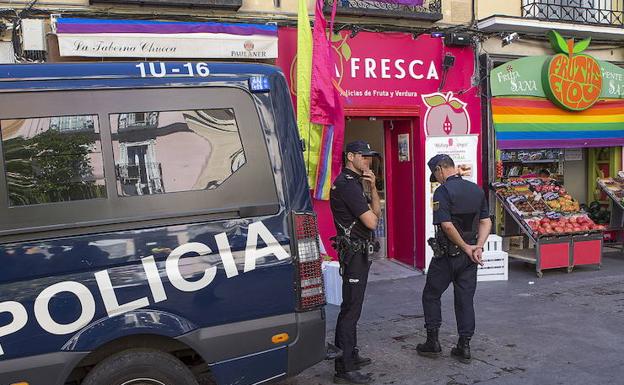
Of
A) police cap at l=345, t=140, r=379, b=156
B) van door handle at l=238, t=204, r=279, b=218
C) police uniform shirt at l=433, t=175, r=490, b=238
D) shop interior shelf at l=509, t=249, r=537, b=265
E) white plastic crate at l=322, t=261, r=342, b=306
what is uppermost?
police cap at l=345, t=140, r=379, b=156

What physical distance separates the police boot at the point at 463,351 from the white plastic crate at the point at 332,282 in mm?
2000

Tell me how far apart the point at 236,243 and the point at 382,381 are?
2075 mm

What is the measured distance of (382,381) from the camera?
4508mm

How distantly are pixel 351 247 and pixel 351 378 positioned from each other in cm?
103

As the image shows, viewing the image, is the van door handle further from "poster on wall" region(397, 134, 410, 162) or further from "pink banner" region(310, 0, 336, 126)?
Result: "poster on wall" region(397, 134, 410, 162)

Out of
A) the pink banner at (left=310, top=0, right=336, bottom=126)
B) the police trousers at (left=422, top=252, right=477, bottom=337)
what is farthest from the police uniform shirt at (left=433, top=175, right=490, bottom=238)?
the pink banner at (left=310, top=0, right=336, bottom=126)

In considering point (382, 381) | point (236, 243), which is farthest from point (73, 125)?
point (382, 381)

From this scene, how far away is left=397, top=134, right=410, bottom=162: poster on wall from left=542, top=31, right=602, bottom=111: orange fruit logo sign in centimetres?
259

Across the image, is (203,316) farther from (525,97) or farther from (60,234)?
(525,97)

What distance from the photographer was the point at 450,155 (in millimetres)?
8570

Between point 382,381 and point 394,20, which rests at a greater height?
point 394,20

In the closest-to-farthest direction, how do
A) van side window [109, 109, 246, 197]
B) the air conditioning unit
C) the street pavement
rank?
van side window [109, 109, 246, 197]
the street pavement
the air conditioning unit

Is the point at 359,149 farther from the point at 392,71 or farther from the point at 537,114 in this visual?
the point at 537,114

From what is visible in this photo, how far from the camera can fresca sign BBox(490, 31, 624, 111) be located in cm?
907
